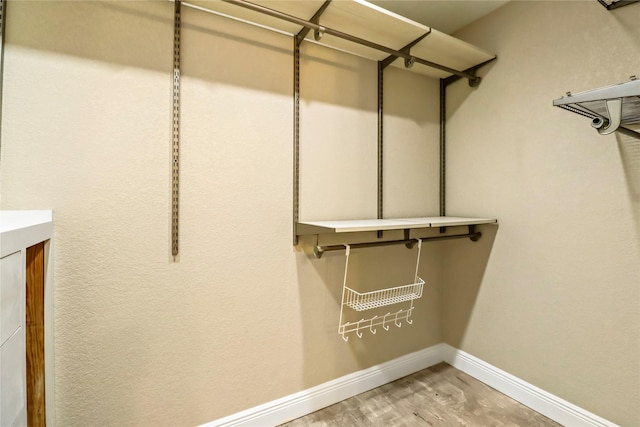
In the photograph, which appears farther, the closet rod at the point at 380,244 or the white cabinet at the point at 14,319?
the closet rod at the point at 380,244

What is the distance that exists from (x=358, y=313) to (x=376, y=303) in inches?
6.6

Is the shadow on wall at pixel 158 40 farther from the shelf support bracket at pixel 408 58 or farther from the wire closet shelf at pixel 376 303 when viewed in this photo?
the wire closet shelf at pixel 376 303

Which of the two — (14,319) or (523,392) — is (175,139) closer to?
(14,319)

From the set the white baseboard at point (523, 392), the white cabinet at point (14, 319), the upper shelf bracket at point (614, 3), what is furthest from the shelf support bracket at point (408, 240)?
the white cabinet at point (14, 319)

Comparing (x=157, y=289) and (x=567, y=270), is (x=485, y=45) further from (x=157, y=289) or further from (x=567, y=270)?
(x=157, y=289)

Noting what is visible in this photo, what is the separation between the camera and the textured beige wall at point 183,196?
1182 mm

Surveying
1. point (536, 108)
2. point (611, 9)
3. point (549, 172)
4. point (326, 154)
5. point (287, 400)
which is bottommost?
point (287, 400)

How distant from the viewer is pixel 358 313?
1884mm

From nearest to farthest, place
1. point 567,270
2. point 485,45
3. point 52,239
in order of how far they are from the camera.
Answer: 1. point 52,239
2. point 567,270
3. point 485,45

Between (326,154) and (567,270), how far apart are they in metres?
1.45

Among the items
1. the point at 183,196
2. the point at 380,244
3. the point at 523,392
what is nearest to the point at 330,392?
the point at 380,244

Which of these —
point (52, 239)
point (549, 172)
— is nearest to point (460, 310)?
point (549, 172)

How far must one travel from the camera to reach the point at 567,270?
5.18ft

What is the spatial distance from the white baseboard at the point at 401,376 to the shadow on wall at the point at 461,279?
163mm
